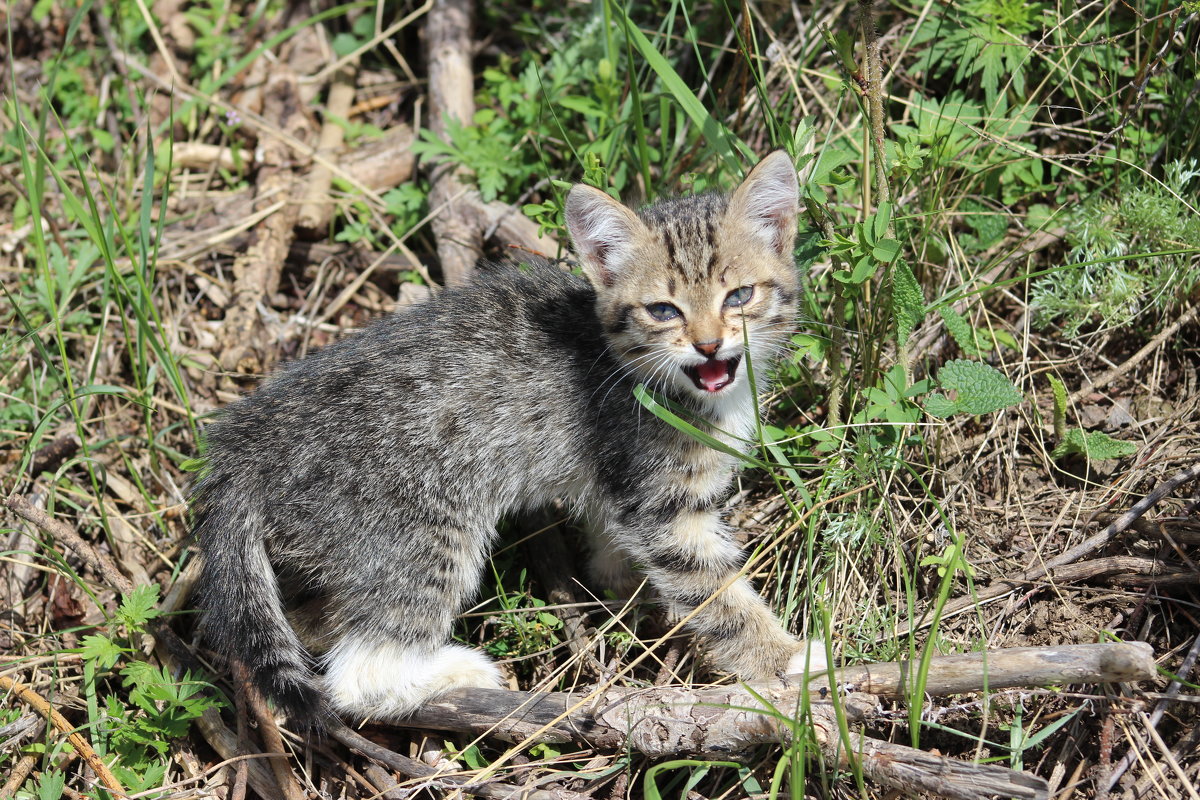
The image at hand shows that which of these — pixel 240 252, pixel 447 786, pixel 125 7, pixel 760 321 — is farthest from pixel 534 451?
pixel 125 7

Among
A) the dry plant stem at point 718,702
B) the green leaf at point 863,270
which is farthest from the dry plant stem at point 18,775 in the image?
the green leaf at point 863,270

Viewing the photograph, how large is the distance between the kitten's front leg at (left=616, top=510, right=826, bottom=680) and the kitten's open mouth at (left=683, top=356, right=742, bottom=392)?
1.78 feet

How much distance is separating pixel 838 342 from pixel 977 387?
56cm

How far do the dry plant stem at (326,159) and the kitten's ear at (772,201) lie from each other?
273cm

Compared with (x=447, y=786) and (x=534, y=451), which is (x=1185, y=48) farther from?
(x=447, y=786)

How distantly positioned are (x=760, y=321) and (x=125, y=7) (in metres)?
4.77

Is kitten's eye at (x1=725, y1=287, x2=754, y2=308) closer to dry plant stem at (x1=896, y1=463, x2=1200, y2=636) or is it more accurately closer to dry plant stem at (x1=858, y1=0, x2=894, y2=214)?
dry plant stem at (x1=858, y1=0, x2=894, y2=214)

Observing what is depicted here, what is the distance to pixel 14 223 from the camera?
5.38m

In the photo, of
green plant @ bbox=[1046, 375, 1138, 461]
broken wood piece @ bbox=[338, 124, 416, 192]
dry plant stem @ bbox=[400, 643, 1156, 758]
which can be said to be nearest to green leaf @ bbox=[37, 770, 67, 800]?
dry plant stem @ bbox=[400, 643, 1156, 758]

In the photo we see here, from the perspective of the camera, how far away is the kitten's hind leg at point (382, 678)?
11.9 ft

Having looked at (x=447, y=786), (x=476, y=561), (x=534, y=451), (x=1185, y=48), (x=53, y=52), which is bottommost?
(x=447, y=786)

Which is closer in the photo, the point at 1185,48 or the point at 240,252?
the point at 1185,48

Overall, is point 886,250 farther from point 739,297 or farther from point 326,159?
point 326,159

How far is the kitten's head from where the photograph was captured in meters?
3.44
